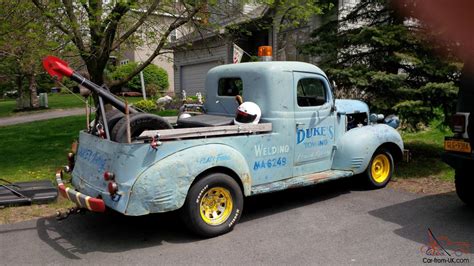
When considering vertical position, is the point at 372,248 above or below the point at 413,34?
below

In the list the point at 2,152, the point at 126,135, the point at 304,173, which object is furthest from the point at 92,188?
the point at 2,152

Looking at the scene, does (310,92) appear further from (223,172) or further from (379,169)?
(223,172)

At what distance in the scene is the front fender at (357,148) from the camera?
259 inches

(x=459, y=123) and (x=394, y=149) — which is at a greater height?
(x=459, y=123)

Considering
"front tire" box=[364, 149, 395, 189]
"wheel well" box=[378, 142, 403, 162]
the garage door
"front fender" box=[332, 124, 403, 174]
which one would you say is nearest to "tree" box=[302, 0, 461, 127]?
"wheel well" box=[378, 142, 403, 162]

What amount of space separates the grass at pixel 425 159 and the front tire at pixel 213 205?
12.1 feet

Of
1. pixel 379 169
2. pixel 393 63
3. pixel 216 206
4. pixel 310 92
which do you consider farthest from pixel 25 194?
pixel 393 63

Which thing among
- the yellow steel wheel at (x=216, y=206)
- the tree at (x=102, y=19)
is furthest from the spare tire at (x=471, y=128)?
the tree at (x=102, y=19)

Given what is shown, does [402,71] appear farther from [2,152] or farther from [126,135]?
[2,152]

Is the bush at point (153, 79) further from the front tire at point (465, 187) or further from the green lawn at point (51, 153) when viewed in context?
the front tire at point (465, 187)

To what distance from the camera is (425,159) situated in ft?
29.5

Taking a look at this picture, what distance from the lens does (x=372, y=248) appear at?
462 centimetres

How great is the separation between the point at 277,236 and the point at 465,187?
271 centimetres

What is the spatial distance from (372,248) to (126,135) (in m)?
2.96
